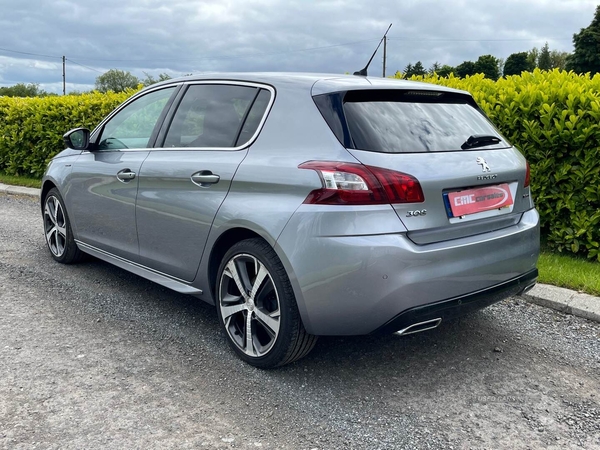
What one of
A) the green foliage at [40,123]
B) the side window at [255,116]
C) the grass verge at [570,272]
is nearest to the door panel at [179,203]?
the side window at [255,116]

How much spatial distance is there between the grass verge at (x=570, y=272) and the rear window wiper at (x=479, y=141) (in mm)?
1857

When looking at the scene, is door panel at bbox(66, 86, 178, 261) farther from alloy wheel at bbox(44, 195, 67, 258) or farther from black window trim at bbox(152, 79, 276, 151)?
alloy wheel at bbox(44, 195, 67, 258)

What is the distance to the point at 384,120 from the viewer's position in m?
3.16

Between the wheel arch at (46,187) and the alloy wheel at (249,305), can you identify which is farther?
the wheel arch at (46,187)

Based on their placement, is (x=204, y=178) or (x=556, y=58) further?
(x=556, y=58)

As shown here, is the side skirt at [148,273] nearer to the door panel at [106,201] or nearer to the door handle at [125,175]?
the door panel at [106,201]

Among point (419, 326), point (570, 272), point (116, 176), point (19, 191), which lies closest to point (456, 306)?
point (419, 326)

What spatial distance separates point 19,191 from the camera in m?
10.6

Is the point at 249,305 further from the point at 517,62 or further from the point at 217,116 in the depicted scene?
the point at 517,62

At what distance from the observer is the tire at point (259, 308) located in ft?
10.4

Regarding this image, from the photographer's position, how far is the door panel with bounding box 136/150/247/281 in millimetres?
3543

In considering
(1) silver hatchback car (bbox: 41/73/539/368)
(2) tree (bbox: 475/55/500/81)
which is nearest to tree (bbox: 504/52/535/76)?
(2) tree (bbox: 475/55/500/81)

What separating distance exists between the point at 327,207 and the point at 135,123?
2.31m

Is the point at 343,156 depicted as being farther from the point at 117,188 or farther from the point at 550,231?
the point at 550,231
